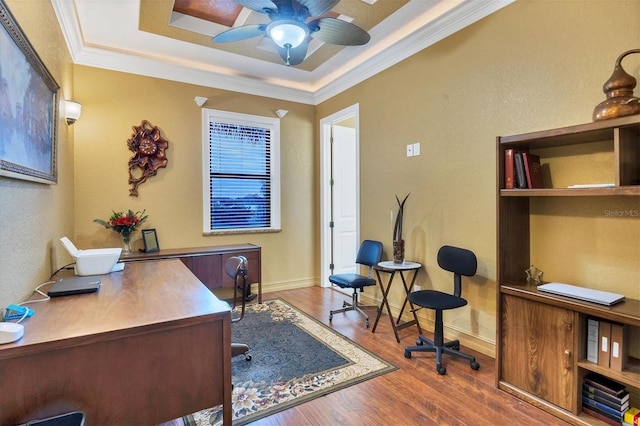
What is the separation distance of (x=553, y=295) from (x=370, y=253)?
1939 mm

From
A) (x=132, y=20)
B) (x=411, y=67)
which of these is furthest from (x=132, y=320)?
(x=411, y=67)

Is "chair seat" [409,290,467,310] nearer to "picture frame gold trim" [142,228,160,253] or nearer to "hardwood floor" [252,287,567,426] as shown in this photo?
"hardwood floor" [252,287,567,426]

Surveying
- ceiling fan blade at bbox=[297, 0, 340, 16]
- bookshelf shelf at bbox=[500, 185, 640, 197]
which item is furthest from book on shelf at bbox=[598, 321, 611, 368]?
ceiling fan blade at bbox=[297, 0, 340, 16]

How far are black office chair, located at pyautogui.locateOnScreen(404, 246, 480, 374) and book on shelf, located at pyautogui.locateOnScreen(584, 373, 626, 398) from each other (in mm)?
699

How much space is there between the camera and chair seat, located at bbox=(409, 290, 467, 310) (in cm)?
244

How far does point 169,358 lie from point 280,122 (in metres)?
3.80

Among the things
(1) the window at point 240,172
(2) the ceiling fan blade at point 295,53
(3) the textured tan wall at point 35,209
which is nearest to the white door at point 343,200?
(1) the window at point 240,172

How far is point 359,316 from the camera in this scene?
3.63 metres

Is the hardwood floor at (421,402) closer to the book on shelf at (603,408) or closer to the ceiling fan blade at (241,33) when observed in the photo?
the book on shelf at (603,408)

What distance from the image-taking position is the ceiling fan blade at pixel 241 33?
2.39 metres

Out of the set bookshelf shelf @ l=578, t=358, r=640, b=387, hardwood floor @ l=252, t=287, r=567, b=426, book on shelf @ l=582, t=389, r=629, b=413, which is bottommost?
hardwood floor @ l=252, t=287, r=567, b=426

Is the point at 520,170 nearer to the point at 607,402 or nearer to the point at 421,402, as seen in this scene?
the point at 607,402

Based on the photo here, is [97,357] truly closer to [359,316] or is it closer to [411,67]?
[359,316]

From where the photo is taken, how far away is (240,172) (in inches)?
175
